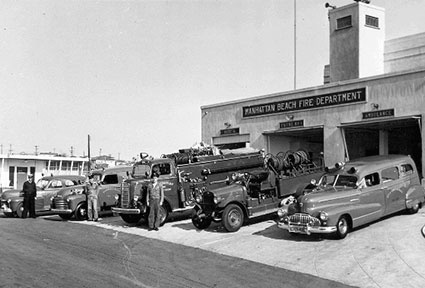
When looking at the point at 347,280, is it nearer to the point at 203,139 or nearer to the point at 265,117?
the point at 265,117

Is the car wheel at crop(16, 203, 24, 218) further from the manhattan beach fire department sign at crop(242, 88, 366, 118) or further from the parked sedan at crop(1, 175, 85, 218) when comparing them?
the manhattan beach fire department sign at crop(242, 88, 366, 118)

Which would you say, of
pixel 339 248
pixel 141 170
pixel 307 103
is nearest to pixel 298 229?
pixel 339 248

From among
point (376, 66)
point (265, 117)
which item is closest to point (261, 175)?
point (265, 117)

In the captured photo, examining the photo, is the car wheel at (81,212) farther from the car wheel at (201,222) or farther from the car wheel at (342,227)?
the car wheel at (342,227)

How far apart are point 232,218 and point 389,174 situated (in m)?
4.65

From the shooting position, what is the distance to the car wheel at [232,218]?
44.5 ft

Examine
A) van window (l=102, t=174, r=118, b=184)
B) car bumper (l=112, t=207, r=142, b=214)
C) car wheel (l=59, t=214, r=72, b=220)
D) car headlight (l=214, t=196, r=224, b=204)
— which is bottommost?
car wheel (l=59, t=214, r=72, b=220)

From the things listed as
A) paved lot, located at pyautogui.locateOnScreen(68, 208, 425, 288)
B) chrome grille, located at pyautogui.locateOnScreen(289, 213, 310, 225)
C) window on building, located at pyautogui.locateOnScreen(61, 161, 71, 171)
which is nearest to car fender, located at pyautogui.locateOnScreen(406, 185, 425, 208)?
paved lot, located at pyautogui.locateOnScreen(68, 208, 425, 288)

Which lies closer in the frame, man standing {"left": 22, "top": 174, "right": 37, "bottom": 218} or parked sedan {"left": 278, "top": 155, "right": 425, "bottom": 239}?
parked sedan {"left": 278, "top": 155, "right": 425, "bottom": 239}

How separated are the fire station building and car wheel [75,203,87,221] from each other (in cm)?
877

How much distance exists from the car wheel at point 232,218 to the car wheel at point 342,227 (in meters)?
3.40

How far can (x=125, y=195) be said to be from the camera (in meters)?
16.3

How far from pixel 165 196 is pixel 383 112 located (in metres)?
8.98

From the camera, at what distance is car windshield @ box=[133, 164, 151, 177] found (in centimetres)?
1666
